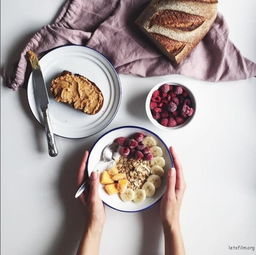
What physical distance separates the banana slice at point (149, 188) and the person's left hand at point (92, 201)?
0.17 metres

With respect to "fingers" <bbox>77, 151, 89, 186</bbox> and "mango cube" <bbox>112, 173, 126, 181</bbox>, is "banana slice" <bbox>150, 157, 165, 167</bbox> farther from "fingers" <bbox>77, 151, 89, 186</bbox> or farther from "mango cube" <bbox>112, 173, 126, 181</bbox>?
"fingers" <bbox>77, 151, 89, 186</bbox>

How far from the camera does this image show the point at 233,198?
1.28m

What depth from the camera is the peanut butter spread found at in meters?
1.18

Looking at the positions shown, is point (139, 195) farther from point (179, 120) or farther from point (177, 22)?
point (177, 22)

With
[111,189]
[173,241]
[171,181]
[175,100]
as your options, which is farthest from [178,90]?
[173,241]

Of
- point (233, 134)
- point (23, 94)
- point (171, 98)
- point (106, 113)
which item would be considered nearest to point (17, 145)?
point (23, 94)

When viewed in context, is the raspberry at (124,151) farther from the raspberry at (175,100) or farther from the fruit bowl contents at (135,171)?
the raspberry at (175,100)

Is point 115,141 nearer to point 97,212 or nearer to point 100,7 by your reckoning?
point 97,212

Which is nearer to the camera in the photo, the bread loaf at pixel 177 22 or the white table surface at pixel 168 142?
the bread loaf at pixel 177 22

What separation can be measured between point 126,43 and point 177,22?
0.64 feet

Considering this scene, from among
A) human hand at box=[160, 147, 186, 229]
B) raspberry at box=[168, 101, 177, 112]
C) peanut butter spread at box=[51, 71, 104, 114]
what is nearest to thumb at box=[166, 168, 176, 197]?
human hand at box=[160, 147, 186, 229]

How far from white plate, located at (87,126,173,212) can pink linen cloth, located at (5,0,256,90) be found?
0.71 ft

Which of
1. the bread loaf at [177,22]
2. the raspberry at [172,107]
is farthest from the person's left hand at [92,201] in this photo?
the bread loaf at [177,22]

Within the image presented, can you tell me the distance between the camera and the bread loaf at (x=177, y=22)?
1140 mm
